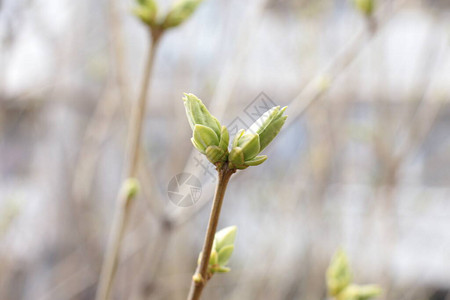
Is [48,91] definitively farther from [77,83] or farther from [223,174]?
[77,83]

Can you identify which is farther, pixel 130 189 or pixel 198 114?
pixel 130 189

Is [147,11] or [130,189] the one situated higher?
[147,11]

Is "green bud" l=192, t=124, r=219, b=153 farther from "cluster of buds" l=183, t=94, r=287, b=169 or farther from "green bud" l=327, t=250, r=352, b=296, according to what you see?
"green bud" l=327, t=250, r=352, b=296

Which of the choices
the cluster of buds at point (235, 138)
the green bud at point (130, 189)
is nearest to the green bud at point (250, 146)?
the cluster of buds at point (235, 138)

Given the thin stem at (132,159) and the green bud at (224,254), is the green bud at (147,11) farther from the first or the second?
the green bud at (224,254)

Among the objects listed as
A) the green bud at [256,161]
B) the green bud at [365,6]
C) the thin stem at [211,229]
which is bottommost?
the thin stem at [211,229]

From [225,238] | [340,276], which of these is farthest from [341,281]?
[225,238]

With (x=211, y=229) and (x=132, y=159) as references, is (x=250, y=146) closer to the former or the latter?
(x=211, y=229)
